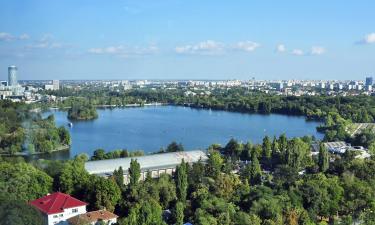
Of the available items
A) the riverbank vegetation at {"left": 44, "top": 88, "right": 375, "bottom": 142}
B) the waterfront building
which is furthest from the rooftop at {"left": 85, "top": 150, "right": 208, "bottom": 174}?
the riverbank vegetation at {"left": 44, "top": 88, "right": 375, "bottom": 142}

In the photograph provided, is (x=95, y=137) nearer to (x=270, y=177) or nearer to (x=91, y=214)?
(x=270, y=177)

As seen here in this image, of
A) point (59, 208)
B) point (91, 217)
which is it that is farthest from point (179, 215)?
point (59, 208)

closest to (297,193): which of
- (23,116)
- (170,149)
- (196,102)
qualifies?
(170,149)

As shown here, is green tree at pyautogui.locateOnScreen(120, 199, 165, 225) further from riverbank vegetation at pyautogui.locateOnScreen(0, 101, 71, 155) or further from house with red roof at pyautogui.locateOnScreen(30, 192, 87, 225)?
riverbank vegetation at pyautogui.locateOnScreen(0, 101, 71, 155)

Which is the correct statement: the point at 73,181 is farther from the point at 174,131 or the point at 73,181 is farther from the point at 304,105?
the point at 304,105

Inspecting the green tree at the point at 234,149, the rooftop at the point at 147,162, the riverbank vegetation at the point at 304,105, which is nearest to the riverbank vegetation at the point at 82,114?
the riverbank vegetation at the point at 304,105
